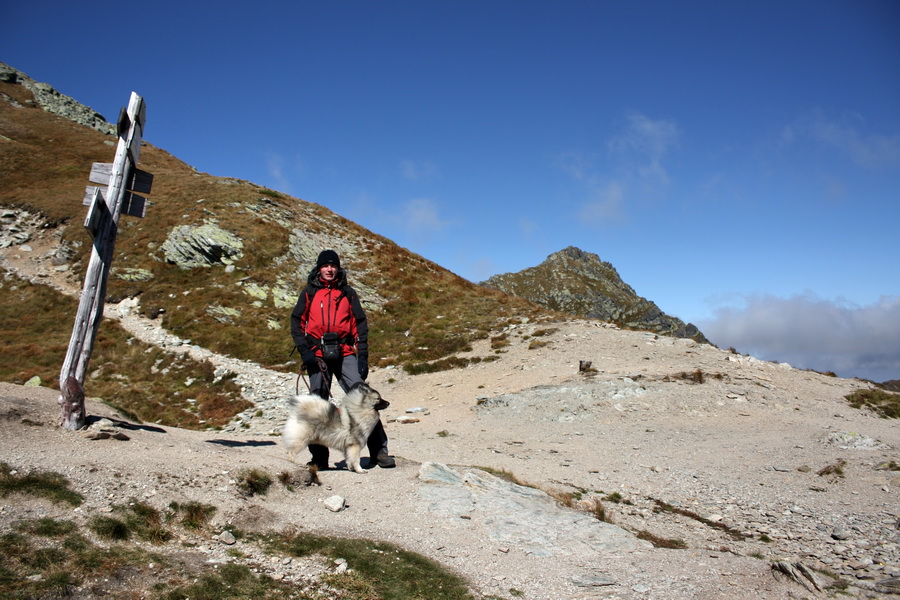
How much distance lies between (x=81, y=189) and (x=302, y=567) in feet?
149

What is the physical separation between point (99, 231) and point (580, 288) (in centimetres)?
10557

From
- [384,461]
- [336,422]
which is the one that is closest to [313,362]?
[336,422]

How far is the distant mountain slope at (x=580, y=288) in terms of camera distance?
3905 inches

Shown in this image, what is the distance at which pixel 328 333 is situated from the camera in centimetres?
739

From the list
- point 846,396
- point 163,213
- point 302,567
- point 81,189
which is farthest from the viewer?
point 81,189

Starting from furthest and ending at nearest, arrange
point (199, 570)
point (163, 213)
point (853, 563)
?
point (163, 213)
point (853, 563)
point (199, 570)

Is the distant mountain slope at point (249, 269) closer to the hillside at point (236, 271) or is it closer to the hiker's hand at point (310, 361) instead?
the hillside at point (236, 271)

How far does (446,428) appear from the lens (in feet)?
48.0

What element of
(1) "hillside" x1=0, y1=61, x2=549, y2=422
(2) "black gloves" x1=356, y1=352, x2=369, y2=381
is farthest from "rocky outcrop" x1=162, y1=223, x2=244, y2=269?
(2) "black gloves" x1=356, y1=352, x2=369, y2=381

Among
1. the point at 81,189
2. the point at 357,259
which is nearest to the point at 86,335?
the point at 357,259

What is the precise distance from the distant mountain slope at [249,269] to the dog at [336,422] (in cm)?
1494

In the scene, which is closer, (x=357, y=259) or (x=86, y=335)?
(x=86, y=335)

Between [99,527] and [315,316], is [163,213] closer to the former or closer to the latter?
[315,316]

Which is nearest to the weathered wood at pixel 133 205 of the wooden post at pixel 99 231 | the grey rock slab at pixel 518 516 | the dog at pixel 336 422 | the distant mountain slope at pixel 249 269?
the wooden post at pixel 99 231
